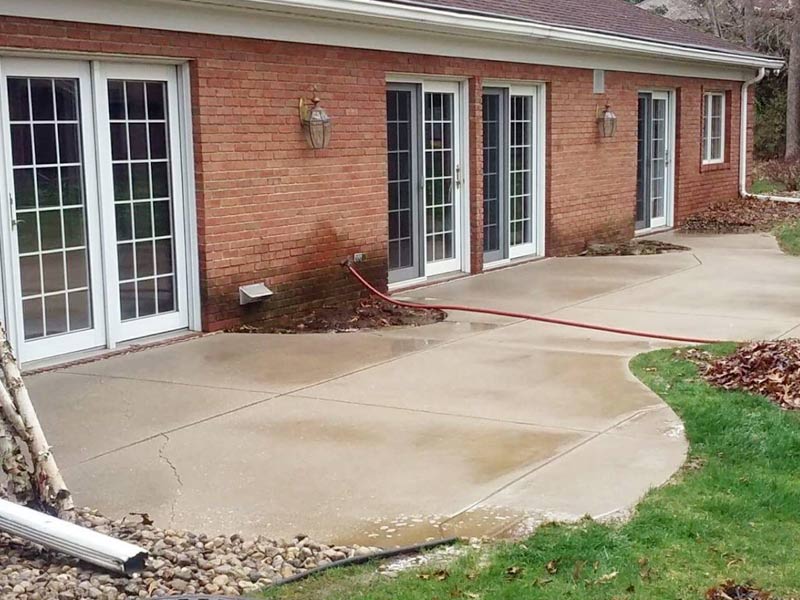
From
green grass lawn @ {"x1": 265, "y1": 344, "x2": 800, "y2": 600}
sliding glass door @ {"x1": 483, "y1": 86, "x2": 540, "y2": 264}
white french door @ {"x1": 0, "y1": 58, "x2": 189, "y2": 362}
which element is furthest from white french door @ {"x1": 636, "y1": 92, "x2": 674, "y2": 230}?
green grass lawn @ {"x1": 265, "y1": 344, "x2": 800, "y2": 600}

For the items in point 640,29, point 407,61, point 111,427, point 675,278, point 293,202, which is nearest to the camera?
point 111,427

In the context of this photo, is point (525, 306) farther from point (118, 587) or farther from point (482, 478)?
point (118, 587)

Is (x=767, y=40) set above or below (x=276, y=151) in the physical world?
above

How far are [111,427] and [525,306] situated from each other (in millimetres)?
5231

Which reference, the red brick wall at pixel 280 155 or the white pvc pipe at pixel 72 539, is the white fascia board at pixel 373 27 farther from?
the white pvc pipe at pixel 72 539

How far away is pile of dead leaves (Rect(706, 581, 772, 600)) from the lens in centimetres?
405

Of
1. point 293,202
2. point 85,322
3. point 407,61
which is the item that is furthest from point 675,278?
point 85,322

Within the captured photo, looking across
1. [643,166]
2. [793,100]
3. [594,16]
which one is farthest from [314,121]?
[793,100]

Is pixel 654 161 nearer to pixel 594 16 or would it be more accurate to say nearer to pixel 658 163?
pixel 658 163

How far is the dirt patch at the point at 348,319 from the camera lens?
1005 cm

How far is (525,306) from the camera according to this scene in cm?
1091

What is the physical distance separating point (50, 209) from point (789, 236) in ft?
38.1

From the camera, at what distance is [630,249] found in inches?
614

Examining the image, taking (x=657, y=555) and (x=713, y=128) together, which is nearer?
(x=657, y=555)
